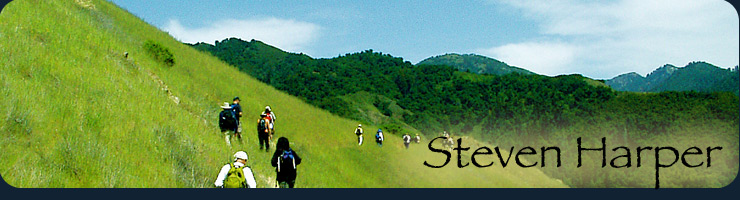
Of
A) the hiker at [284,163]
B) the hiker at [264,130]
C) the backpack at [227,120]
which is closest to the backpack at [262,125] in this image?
the hiker at [264,130]

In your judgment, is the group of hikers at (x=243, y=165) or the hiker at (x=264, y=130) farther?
the hiker at (x=264, y=130)

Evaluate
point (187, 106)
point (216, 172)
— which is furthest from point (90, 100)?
point (187, 106)

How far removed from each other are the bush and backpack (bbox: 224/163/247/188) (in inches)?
736

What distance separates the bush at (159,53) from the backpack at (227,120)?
12.1 m

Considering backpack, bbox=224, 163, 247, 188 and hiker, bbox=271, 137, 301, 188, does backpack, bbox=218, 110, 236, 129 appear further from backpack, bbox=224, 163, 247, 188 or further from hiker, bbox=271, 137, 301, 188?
backpack, bbox=224, 163, 247, 188

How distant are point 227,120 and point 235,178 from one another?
21.9 ft

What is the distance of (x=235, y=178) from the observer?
5961 mm

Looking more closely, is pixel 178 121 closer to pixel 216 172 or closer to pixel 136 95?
pixel 136 95

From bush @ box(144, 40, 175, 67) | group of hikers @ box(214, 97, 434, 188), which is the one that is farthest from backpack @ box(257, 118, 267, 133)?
bush @ box(144, 40, 175, 67)

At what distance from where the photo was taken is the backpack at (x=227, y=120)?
12383 mm

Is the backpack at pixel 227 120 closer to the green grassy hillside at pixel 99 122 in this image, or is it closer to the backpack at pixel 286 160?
the green grassy hillside at pixel 99 122

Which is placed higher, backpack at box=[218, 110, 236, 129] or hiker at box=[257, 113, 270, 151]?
backpack at box=[218, 110, 236, 129]

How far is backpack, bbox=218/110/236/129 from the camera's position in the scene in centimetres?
1238

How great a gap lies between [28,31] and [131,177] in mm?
8331
